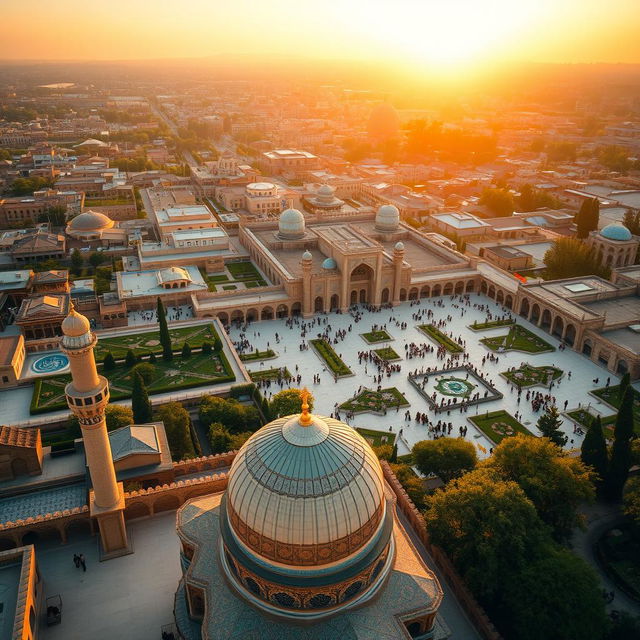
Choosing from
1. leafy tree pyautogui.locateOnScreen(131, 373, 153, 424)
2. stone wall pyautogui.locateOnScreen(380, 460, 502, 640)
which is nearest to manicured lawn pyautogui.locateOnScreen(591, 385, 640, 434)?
stone wall pyautogui.locateOnScreen(380, 460, 502, 640)

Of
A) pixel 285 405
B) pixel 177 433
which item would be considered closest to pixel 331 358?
pixel 285 405

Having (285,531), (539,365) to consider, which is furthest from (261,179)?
(285,531)

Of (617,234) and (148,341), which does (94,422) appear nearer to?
(148,341)

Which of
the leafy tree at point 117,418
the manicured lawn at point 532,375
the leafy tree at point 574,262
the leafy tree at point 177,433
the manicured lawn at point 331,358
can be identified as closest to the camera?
the leafy tree at point 117,418

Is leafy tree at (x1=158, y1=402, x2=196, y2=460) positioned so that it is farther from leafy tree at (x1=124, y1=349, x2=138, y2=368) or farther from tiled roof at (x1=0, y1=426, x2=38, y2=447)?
leafy tree at (x1=124, y1=349, x2=138, y2=368)

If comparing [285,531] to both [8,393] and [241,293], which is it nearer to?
[8,393]

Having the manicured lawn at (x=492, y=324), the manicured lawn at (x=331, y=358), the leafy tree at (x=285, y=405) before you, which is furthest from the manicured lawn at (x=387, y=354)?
the leafy tree at (x=285, y=405)

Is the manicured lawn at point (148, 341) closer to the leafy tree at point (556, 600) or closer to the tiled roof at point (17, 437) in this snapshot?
the tiled roof at point (17, 437)
